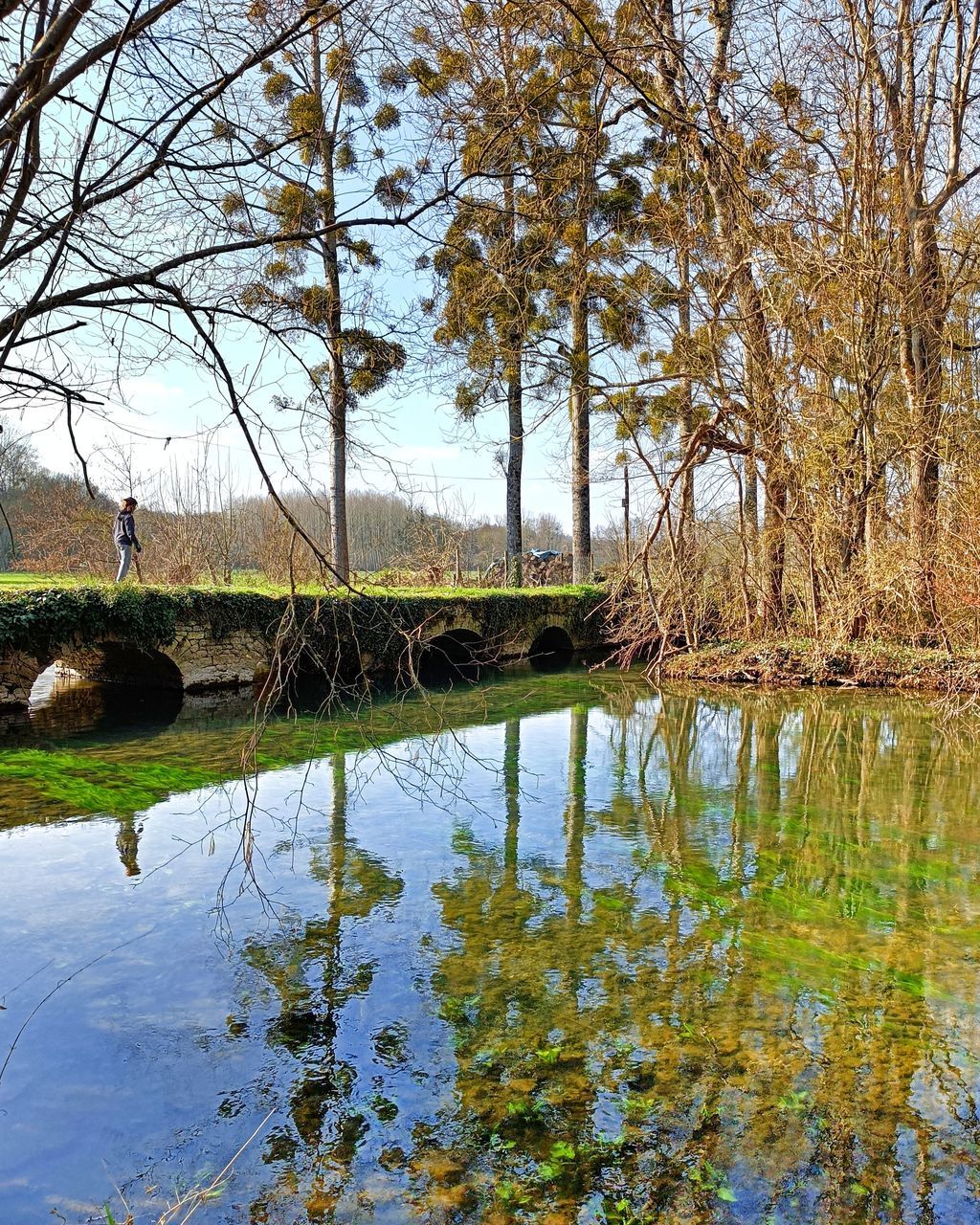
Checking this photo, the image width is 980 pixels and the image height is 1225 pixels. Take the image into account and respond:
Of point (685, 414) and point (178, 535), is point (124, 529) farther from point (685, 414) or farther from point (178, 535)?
point (685, 414)

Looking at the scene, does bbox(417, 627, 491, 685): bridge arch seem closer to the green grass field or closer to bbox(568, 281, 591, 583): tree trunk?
the green grass field

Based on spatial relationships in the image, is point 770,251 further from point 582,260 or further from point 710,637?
point 710,637

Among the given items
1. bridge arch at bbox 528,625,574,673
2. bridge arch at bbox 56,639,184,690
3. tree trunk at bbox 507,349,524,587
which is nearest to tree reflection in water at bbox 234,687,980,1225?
bridge arch at bbox 56,639,184,690

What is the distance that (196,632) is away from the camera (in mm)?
13508

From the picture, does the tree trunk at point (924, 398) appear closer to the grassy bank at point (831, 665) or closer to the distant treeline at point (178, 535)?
the grassy bank at point (831, 665)

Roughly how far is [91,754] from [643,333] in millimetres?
11750

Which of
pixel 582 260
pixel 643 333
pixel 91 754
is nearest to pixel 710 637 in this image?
pixel 643 333

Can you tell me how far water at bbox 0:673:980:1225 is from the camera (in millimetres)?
2887

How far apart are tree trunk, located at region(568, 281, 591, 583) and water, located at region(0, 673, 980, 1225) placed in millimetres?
11691

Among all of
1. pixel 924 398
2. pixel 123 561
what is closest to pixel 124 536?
pixel 123 561

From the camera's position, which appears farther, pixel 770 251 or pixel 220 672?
pixel 220 672

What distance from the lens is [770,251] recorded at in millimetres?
10617

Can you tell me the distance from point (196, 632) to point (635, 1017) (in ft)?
35.6

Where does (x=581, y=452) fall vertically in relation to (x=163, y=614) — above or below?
above
